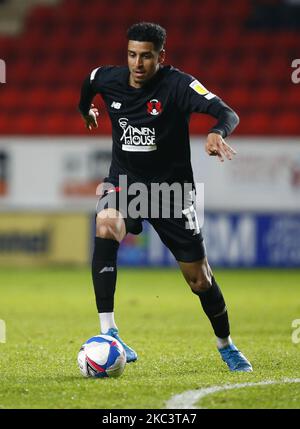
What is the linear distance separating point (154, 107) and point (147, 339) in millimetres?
2261

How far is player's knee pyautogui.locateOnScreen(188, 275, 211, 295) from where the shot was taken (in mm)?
5957

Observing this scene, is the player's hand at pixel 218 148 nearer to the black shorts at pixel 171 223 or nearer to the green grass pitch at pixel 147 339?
the black shorts at pixel 171 223

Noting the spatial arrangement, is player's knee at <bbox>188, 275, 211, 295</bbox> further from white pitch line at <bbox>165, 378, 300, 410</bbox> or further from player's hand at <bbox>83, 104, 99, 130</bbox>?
player's hand at <bbox>83, 104, 99, 130</bbox>

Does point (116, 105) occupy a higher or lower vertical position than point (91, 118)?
higher

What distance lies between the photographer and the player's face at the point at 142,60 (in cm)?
583

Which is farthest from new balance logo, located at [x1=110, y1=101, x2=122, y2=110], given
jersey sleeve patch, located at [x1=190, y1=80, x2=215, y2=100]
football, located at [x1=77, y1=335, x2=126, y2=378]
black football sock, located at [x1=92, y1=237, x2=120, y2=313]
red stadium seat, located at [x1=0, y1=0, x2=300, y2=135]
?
red stadium seat, located at [x1=0, y1=0, x2=300, y2=135]

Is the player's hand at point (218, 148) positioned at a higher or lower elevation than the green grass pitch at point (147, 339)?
higher

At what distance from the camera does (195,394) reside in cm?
488

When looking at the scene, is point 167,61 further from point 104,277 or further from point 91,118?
point 104,277

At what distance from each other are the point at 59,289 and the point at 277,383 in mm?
6963

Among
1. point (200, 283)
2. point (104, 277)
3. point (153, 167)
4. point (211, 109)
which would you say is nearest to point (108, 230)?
point (104, 277)

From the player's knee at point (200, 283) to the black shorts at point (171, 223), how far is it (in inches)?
5.0

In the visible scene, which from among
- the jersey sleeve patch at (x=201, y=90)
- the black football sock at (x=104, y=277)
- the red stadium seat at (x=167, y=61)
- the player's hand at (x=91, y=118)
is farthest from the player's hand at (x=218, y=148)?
the red stadium seat at (x=167, y=61)

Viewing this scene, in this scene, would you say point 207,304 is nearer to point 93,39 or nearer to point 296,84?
point 296,84
